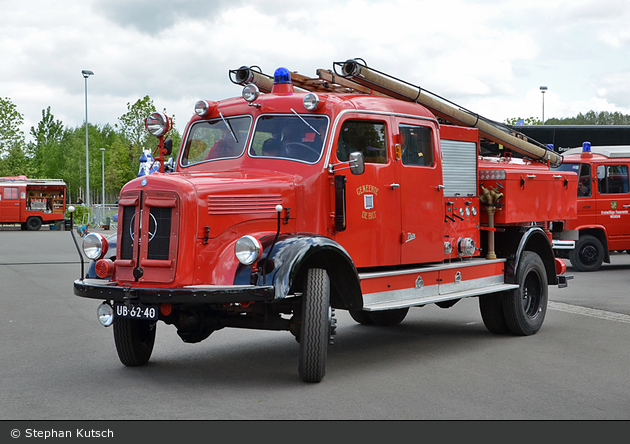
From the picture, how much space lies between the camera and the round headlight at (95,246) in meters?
7.07

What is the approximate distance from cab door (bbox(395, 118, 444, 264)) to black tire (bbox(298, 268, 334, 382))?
65.7 inches

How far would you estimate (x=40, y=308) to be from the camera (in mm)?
11695

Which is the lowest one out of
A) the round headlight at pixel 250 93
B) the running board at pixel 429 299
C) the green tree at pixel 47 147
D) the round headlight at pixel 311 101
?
the running board at pixel 429 299

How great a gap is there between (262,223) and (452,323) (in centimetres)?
458

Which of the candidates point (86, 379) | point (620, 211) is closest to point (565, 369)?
point (86, 379)

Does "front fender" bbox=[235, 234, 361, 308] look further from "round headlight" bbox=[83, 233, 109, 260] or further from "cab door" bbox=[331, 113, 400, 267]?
"round headlight" bbox=[83, 233, 109, 260]

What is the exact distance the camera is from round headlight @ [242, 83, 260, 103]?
25.1ft

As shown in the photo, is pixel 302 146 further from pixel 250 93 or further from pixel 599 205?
pixel 599 205

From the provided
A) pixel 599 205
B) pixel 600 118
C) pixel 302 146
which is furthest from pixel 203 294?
pixel 600 118

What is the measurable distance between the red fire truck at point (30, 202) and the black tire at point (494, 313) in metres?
37.6

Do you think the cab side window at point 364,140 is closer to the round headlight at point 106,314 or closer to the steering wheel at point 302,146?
the steering wheel at point 302,146

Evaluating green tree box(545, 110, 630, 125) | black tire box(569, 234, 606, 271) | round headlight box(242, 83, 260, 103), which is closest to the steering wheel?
round headlight box(242, 83, 260, 103)

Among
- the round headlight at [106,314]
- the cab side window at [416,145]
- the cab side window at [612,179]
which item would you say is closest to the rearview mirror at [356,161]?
the cab side window at [416,145]
